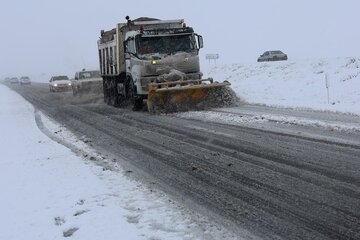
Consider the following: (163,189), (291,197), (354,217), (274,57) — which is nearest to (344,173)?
(291,197)

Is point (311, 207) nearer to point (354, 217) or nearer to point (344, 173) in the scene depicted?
point (354, 217)

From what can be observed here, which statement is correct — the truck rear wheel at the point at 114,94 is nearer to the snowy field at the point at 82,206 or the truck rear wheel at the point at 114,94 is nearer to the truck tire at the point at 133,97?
the truck tire at the point at 133,97

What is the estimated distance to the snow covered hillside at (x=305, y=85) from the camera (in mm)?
16969

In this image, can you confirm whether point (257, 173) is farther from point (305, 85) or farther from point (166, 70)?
point (305, 85)

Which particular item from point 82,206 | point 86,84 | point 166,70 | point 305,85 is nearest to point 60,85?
point 86,84

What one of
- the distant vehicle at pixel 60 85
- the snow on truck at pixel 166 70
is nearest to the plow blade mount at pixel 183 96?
the snow on truck at pixel 166 70

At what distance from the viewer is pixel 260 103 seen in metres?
18.0

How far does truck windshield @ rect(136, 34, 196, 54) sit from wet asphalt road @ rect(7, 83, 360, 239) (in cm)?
502

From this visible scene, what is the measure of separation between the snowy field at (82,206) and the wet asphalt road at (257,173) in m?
0.47

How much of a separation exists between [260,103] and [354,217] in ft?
43.5

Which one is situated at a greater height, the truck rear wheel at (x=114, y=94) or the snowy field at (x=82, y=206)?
the truck rear wheel at (x=114, y=94)

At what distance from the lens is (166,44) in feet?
53.7

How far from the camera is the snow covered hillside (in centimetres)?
1697

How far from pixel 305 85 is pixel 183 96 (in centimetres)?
786
